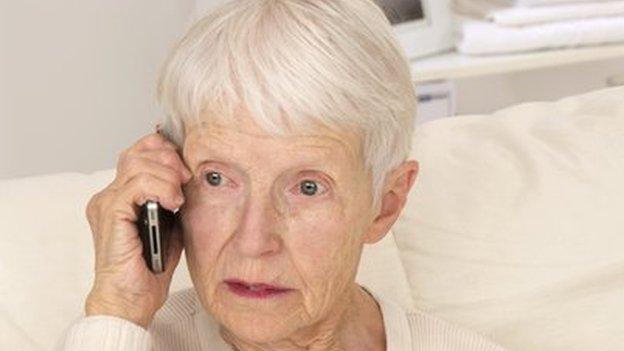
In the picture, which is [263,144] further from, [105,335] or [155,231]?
[105,335]

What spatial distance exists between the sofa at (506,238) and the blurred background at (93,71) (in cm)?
76

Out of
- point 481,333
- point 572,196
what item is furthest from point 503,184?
point 481,333

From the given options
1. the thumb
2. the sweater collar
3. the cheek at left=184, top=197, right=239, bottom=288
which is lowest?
the sweater collar

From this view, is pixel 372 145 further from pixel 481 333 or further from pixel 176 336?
pixel 481 333

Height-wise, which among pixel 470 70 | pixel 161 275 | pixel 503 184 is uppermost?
pixel 161 275

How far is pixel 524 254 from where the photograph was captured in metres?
A: 1.55

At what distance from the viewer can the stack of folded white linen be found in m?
2.39

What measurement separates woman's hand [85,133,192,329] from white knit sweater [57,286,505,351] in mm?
23

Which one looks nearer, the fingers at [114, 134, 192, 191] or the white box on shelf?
the fingers at [114, 134, 192, 191]

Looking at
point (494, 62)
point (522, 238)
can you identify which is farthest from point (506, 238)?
point (494, 62)

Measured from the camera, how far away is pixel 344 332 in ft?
4.42

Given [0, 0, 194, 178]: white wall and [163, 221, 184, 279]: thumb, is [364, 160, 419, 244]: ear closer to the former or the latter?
[163, 221, 184, 279]: thumb

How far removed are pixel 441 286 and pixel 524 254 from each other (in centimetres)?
13

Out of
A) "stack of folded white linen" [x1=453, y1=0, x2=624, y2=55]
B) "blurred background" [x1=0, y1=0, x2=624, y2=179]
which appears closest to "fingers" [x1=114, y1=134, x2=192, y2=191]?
"blurred background" [x1=0, y1=0, x2=624, y2=179]
